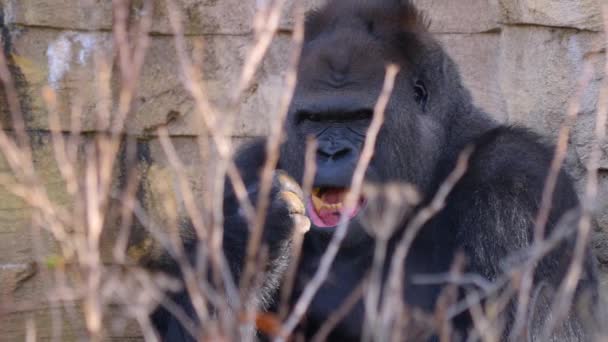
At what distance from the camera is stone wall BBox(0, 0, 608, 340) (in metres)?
5.44

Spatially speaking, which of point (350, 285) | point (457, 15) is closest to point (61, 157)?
point (350, 285)

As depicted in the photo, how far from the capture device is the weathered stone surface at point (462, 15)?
5596mm

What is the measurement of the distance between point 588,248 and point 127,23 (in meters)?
2.82

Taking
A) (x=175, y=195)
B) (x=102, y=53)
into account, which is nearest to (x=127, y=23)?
(x=102, y=53)

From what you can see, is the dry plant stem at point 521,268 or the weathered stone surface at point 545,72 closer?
the dry plant stem at point 521,268

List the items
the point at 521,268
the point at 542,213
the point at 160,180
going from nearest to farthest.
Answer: the point at 521,268, the point at 542,213, the point at 160,180

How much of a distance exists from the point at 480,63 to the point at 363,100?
5.17 feet

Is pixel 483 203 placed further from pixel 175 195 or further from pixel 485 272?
pixel 175 195

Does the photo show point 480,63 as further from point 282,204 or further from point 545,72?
point 282,204

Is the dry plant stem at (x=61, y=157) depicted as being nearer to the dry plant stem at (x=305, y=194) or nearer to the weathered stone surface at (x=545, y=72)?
the dry plant stem at (x=305, y=194)

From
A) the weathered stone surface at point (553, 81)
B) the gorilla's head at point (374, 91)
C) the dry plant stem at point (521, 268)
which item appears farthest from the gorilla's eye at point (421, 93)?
the weathered stone surface at point (553, 81)

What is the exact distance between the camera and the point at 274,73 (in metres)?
5.85

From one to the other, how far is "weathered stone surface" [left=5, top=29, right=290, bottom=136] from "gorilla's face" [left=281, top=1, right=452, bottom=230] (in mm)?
1274

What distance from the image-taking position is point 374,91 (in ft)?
14.3
